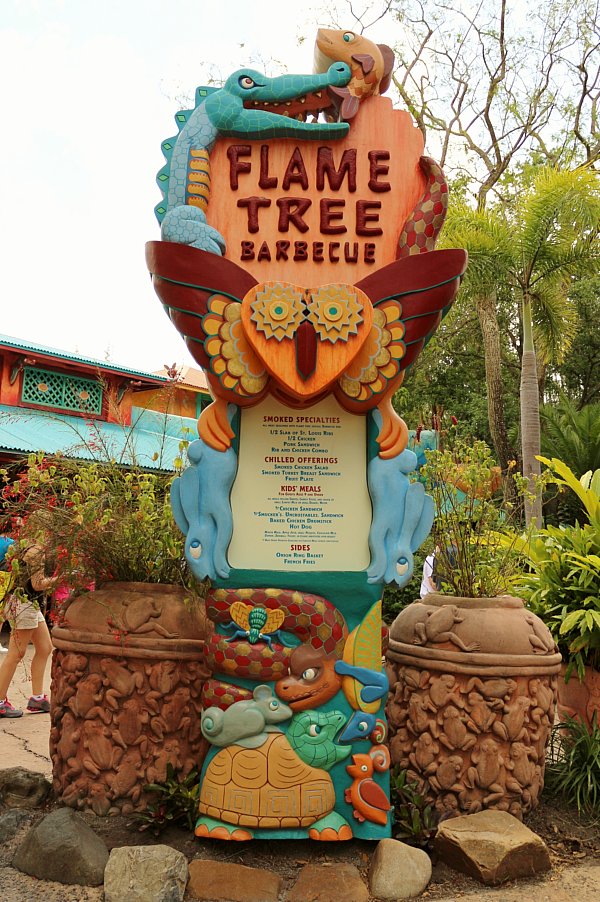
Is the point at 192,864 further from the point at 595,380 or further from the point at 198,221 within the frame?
the point at 595,380

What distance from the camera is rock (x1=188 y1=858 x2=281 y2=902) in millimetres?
2961

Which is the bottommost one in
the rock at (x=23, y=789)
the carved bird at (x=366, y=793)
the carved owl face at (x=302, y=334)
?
the rock at (x=23, y=789)

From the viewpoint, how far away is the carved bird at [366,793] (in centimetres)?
333

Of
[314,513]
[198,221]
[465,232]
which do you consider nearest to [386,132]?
[198,221]

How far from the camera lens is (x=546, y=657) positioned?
12.1ft

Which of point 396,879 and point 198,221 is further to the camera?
point 198,221

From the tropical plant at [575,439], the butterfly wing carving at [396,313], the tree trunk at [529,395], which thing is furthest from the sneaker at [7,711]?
the tropical plant at [575,439]

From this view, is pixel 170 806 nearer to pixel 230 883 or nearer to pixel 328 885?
pixel 230 883

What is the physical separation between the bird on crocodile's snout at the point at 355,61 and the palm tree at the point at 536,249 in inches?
258

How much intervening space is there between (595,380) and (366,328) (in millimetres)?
16913

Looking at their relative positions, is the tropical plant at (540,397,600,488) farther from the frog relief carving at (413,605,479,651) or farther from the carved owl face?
the carved owl face

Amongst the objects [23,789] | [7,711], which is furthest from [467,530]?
[7,711]

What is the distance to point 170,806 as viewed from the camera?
3496 mm

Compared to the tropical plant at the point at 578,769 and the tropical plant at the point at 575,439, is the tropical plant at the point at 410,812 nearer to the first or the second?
the tropical plant at the point at 578,769
